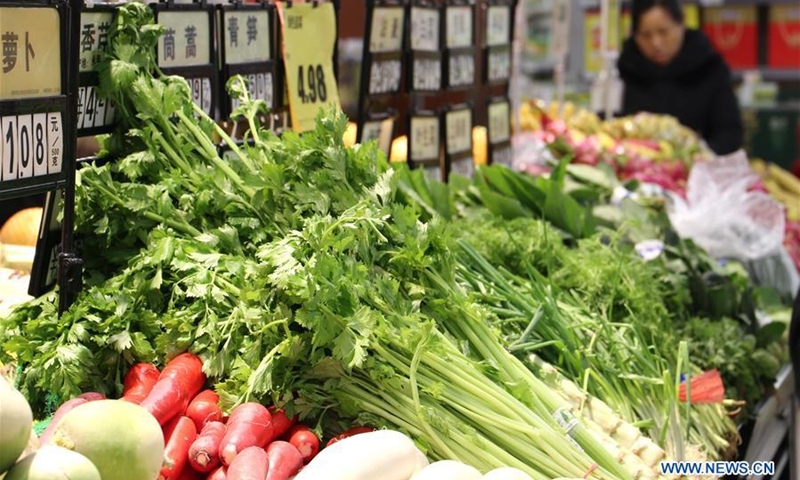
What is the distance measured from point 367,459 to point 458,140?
2425mm

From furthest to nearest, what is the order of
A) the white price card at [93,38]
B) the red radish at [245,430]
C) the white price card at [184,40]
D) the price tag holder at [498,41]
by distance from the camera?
the price tag holder at [498,41], the white price card at [184,40], the white price card at [93,38], the red radish at [245,430]

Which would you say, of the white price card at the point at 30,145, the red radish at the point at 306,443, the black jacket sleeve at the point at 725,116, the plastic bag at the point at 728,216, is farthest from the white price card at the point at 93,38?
the black jacket sleeve at the point at 725,116

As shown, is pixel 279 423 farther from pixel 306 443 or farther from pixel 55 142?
pixel 55 142

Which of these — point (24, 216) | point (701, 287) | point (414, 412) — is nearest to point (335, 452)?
point (414, 412)

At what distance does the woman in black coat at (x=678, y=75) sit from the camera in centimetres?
670

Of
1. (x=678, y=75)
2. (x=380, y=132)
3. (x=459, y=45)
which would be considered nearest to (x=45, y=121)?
(x=380, y=132)

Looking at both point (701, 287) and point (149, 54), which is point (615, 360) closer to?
point (701, 287)

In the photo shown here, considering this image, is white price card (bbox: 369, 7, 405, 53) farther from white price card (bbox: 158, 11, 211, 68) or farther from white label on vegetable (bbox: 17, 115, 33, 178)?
white label on vegetable (bbox: 17, 115, 33, 178)

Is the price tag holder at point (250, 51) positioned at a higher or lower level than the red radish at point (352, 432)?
higher

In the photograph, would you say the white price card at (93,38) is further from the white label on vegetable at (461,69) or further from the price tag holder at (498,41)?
the price tag holder at (498,41)

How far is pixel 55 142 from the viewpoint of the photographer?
2.00 m

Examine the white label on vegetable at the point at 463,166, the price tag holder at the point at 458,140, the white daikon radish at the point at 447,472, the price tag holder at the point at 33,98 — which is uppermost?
the price tag holder at the point at 33,98

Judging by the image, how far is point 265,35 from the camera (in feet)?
9.17

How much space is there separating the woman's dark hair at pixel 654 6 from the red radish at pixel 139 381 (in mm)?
5397
